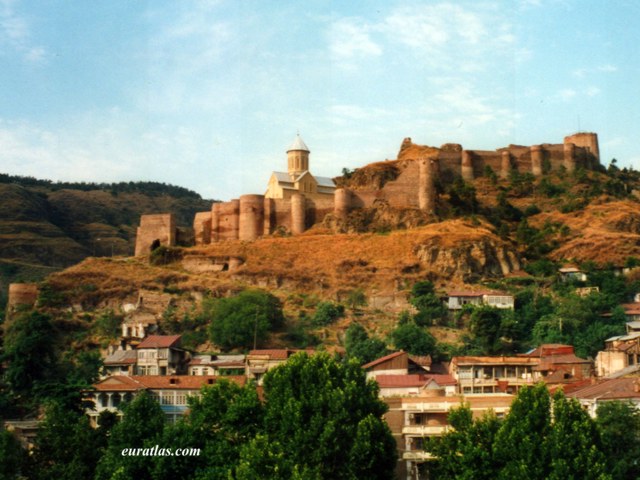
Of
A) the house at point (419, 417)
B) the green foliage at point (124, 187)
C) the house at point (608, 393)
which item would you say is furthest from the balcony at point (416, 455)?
the green foliage at point (124, 187)

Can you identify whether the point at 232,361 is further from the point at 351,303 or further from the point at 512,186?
the point at 512,186

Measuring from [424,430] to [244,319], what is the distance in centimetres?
2146

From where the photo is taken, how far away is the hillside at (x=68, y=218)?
110m

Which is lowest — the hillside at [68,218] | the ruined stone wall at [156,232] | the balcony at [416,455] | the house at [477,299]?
the balcony at [416,455]

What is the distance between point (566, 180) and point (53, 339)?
1833 inches

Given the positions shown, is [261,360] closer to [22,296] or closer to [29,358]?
[29,358]

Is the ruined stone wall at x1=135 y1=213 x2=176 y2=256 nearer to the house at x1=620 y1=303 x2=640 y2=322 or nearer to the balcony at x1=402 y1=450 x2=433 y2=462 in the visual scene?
the house at x1=620 y1=303 x2=640 y2=322

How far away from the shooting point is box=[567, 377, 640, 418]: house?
40.6m

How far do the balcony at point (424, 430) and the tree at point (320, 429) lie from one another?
89.0 inches

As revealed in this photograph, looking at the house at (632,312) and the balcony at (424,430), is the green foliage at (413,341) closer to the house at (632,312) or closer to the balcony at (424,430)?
the house at (632,312)

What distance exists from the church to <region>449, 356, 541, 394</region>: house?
99.3 feet

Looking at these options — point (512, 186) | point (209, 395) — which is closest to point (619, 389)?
point (209, 395)

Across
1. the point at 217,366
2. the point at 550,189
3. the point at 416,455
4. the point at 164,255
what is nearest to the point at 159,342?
the point at 217,366

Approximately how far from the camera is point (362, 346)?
56594 mm
